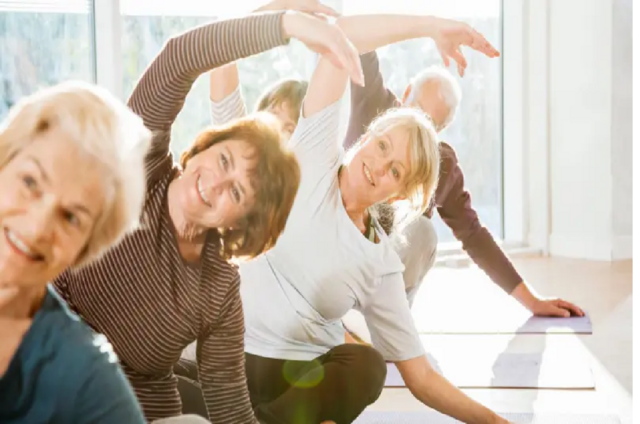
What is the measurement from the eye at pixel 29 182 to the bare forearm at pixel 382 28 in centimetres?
50

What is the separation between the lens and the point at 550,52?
1854 millimetres

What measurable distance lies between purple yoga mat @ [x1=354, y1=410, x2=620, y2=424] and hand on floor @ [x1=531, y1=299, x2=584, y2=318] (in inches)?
9.1

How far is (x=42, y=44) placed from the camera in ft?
4.96

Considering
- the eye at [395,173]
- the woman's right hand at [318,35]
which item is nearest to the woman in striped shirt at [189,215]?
the woman's right hand at [318,35]

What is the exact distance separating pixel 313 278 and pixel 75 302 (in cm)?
36

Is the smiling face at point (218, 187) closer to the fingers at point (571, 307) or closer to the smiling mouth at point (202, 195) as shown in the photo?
the smiling mouth at point (202, 195)

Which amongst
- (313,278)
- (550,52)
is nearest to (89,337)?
(313,278)

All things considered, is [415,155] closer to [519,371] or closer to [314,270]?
[314,270]

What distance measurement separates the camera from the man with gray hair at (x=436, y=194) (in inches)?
49.8

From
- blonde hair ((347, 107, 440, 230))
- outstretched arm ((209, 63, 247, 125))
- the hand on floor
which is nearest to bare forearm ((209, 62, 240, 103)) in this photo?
outstretched arm ((209, 63, 247, 125))

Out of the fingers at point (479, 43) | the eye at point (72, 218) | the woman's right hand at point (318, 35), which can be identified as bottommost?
the eye at point (72, 218)

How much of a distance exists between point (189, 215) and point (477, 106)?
2.88 ft

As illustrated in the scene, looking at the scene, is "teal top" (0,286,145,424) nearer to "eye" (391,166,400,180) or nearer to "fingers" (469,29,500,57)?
"eye" (391,166,400,180)

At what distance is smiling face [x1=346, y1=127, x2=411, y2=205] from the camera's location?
122 centimetres
